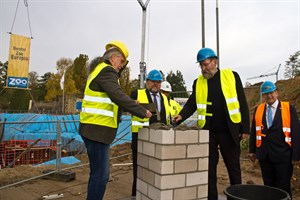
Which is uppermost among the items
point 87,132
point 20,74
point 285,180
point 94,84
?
point 20,74

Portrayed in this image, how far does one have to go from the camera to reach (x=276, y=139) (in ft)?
11.8

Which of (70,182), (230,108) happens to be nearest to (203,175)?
(230,108)

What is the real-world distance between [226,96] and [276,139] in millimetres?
1008

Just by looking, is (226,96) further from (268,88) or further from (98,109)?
(98,109)

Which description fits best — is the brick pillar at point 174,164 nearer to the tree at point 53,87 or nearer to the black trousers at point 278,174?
the black trousers at point 278,174

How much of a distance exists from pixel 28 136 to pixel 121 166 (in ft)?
22.3

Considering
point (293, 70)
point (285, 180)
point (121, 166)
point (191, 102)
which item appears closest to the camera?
point (285, 180)

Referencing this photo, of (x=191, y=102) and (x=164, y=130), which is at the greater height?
(x=191, y=102)

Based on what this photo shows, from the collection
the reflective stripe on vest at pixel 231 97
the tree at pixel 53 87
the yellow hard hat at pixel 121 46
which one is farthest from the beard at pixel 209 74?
the tree at pixel 53 87

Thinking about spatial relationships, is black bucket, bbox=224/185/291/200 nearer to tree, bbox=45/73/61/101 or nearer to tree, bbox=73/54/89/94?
tree, bbox=73/54/89/94

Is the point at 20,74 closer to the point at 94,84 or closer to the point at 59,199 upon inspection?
the point at 59,199

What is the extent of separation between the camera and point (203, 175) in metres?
2.80

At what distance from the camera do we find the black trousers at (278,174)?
3.53 meters

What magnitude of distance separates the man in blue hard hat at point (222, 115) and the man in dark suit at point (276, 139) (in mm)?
580
